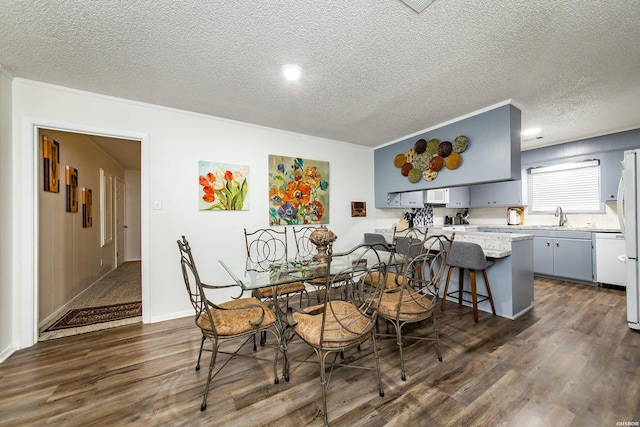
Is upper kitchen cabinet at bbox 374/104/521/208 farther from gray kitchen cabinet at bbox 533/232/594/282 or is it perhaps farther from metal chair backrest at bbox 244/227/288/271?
gray kitchen cabinet at bbox 533/232/594/282

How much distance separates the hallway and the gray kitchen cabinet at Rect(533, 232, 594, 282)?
5856 mm

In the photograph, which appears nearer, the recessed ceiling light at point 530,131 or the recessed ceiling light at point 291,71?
the recessed ceiling light at point 291,71

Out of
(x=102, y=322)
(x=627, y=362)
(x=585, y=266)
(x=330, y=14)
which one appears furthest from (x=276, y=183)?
(x=585, y=266)

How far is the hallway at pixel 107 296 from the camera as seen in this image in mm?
2479

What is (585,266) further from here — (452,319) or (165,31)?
(165,31)

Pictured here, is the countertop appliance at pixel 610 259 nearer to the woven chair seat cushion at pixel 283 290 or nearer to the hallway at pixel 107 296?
the woven chair seat cushion at pixel 283 290

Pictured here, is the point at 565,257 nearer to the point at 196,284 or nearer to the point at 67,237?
the point at 196,284

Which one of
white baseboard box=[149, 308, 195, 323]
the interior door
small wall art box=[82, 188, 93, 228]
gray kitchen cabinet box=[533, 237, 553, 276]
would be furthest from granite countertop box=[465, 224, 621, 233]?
the interior door

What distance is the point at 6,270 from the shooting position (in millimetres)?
2068

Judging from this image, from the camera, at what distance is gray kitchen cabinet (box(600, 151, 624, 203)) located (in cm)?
371

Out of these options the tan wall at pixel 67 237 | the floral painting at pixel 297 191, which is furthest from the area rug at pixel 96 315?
the floral painting at pixel 297 191

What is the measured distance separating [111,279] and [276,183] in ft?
11.8

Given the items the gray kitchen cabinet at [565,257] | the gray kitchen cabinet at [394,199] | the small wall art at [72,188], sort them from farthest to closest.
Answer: the gray kitchen cabinet at [394,199], the gray kitchen cabinet at [565,257], the small wall art at [72,188]

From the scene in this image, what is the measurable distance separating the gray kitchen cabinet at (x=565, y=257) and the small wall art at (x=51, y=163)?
22.2 ft
